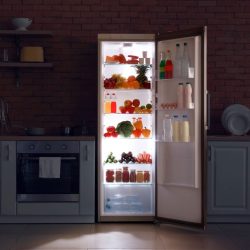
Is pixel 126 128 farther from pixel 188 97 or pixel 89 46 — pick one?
pixel 89 46

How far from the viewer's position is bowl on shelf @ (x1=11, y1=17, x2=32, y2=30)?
6492mm

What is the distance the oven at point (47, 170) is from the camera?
20.1 ft

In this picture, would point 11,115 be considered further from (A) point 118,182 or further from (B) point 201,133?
(B) point 201,133

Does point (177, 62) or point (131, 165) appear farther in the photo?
point (131, 165)

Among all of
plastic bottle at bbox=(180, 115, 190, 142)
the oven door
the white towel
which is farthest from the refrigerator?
the white towel

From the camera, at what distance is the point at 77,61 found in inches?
268

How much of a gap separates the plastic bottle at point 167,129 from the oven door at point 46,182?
1.00m

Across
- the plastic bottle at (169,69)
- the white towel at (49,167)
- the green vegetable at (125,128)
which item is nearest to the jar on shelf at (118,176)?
the green vegetable at (125,128)

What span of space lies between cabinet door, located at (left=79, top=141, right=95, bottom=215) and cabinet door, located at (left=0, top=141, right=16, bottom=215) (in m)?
0.74

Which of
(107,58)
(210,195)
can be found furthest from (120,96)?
(210,195)

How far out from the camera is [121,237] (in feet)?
18.0

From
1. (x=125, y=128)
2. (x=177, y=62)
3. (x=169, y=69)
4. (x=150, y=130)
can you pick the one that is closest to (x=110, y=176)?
(x=125, y=128)

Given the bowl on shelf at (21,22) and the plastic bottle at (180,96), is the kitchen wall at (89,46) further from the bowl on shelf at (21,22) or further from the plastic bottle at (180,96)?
the plastic bottle at (180,96)

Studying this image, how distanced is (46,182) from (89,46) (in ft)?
5.81
